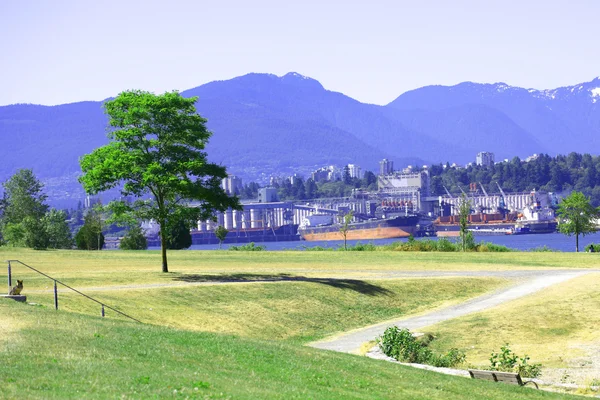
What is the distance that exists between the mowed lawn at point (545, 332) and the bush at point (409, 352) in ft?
6.01

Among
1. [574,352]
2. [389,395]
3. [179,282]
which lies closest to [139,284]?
[179,282]

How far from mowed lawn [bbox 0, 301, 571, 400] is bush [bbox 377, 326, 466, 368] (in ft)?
14.5

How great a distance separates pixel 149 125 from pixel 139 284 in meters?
8.29

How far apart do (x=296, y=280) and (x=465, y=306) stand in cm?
844

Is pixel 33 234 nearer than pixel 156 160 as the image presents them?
No

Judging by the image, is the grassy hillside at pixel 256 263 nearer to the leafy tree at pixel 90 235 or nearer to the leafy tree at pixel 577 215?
the leafy tree at pixel 577 215

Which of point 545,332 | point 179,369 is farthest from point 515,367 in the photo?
point 179,369

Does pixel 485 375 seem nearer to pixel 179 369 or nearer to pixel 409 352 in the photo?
pixel 409 352

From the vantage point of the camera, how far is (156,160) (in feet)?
152

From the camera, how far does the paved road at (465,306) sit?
3416cm

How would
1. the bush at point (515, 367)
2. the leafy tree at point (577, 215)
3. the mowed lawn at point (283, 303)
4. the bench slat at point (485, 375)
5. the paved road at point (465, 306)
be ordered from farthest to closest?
the leafy tree at point (577, 215)
the mowed lawn at point (283, 303)
the paved road at point (465, 306)
the bush at point (515, 367)
the bench slat at point (485, 375)

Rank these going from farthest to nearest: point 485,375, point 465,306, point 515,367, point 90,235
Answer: point 90,235 → point 465,306 → point 515,367 → point 485,375

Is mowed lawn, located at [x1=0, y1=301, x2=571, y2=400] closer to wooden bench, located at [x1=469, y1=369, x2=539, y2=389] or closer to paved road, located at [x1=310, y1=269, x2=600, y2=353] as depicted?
wooden bench, located at [x1=469, y1=369, x2=539, y2=389]

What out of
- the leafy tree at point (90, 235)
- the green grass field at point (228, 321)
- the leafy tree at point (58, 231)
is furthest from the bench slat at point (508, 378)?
the leafy tree at point (58, 231)
